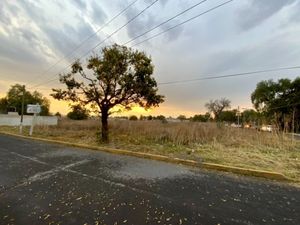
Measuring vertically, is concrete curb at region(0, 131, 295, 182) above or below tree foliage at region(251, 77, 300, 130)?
below

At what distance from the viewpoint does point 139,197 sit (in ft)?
13.7

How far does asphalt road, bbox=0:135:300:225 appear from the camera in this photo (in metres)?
3.38

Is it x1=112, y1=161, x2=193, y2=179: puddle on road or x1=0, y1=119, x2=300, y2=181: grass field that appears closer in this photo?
x1=112, y1=161, x2=193, y2=179: puddle on road

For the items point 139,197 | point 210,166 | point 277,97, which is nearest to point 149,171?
point 210,166

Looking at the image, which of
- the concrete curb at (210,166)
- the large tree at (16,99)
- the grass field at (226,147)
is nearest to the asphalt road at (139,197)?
the concrete curb at (210,166)

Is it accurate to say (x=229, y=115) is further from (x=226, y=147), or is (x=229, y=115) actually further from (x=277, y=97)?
(x=226, y=147)

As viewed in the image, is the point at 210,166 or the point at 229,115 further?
the point at 229,115

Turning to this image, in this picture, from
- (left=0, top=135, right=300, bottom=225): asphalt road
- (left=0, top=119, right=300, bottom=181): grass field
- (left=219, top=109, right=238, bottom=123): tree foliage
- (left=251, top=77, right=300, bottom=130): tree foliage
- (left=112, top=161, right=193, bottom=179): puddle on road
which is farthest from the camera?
(left=219, top=109, right=238, bottom=123): tree foliage

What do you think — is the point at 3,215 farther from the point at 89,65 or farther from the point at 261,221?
the point at 89,65

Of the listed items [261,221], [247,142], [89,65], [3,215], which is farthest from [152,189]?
[89,65]

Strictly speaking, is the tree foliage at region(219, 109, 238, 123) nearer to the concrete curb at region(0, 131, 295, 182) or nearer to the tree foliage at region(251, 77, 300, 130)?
the tree foliage at region(251, 77, 300, 130)

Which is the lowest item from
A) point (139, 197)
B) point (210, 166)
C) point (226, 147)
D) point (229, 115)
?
point (139, 197)

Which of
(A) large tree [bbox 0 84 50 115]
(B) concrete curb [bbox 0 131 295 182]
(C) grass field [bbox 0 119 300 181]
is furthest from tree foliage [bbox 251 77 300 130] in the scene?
(A) large tree [bbox 0 84 50 115]

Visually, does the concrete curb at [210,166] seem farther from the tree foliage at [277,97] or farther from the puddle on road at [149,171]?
the tree foliage at [277,97]
